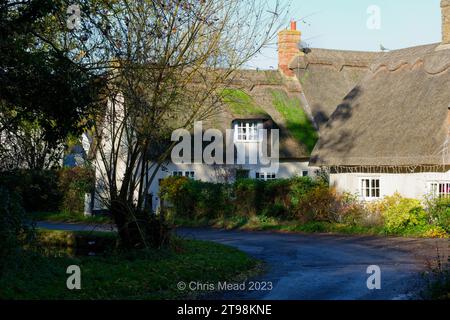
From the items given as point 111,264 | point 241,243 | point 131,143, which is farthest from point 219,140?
point 111,264

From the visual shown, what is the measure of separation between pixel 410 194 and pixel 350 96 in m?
7.39

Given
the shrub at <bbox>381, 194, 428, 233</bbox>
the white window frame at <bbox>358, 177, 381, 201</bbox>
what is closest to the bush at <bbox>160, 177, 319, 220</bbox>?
the white window frame at <bbox>358, 177, 381, 201</bbox>

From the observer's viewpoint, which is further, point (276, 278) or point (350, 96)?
point (350, 96)

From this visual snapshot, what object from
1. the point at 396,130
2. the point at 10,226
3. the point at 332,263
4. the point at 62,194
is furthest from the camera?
the point at 62,194

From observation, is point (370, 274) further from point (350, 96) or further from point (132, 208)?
point (350, 96)

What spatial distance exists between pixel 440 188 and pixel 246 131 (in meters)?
13.0

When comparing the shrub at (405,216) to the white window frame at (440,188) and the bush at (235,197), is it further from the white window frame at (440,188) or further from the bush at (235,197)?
the bush at (235,197)

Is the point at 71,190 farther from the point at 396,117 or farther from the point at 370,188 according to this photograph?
the point at 396,117

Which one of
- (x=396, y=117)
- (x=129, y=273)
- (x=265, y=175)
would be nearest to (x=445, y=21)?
(x=396, y=117)

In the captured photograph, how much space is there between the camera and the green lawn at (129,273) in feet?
39.5

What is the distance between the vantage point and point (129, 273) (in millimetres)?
13984

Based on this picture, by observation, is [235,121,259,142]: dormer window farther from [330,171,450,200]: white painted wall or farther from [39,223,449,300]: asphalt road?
[39,223,449,300]: asphalt road

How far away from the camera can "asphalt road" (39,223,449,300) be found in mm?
12547
